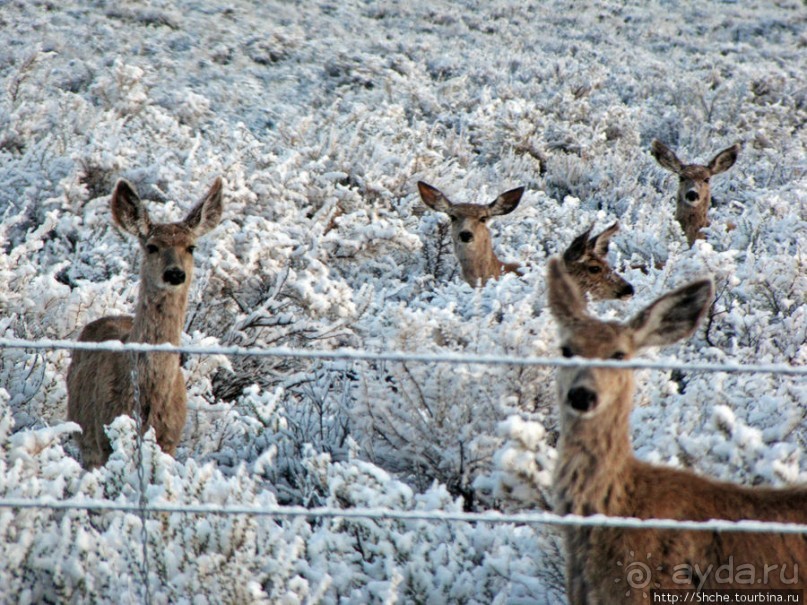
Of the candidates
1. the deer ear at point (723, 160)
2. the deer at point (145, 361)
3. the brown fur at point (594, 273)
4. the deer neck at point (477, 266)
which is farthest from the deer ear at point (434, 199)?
the deer ear at point (723, 160)

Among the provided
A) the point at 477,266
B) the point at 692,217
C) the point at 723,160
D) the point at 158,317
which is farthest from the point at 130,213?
the point at 723,160

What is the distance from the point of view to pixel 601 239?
7.30 metres

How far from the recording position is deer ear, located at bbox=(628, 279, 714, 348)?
3.18 metres

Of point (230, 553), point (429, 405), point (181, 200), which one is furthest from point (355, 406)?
point (181, 200)

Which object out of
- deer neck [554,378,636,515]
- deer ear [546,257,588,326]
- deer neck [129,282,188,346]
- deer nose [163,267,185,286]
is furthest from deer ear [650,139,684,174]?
deer neck [554,378,636,515]

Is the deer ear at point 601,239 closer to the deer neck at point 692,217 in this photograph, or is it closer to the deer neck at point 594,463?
the deer neck at point 692,217

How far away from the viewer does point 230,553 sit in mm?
3252

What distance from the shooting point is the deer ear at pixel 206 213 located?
5.61 metres

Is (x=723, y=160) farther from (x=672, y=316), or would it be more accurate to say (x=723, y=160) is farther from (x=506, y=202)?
(x=672, y=316)

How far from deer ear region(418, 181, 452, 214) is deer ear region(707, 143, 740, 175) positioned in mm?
4182

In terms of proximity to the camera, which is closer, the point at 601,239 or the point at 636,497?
the point at 636,497

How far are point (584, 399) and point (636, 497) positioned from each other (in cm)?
40

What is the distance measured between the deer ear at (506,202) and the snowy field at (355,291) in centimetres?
60

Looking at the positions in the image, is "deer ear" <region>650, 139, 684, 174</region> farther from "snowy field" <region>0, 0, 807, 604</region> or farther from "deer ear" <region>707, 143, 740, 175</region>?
"snowy field" <region>0, 0, 807, 604</region>
